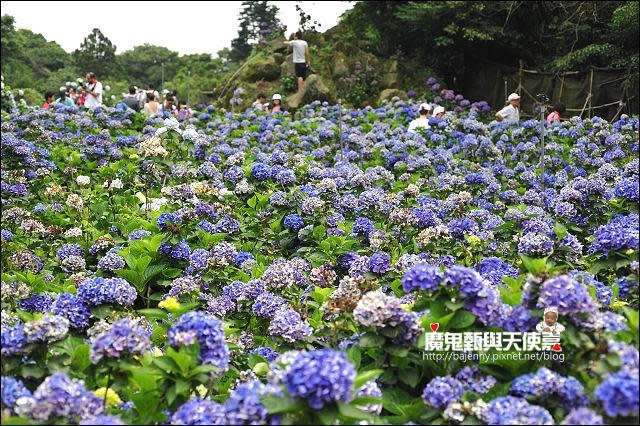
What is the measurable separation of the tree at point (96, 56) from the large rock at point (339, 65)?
125ft

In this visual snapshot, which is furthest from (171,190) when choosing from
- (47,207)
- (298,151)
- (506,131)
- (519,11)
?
(519,11)

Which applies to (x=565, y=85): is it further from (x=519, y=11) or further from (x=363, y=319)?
(x=363, y=319)

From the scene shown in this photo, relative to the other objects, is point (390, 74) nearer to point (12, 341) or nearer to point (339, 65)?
point (339, 65)

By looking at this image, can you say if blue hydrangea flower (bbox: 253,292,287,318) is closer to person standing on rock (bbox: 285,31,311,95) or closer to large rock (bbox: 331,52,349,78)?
person standing on rock (bbox: 285,31,311,95)

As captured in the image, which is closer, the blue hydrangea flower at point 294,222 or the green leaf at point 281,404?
the green leaf at point 281,404

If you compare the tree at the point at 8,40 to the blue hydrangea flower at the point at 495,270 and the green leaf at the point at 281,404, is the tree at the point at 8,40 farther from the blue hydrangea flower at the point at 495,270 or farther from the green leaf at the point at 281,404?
the green leaf at the point at 281,404

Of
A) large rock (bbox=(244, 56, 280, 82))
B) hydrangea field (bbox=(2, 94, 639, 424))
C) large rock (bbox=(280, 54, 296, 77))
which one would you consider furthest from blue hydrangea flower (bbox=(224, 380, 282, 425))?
large rock (bbox=(244, 56, 280, 82))

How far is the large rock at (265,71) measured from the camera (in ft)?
52.7

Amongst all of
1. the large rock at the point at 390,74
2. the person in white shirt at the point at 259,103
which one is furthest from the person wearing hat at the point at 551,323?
the large rock at the point at 390,74

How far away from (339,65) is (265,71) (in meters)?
1.87

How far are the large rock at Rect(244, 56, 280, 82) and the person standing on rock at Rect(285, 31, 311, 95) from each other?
218cm

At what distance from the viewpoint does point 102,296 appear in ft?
7.57

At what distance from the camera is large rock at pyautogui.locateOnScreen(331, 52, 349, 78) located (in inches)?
608

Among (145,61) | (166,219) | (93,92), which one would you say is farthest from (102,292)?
(145,61)
